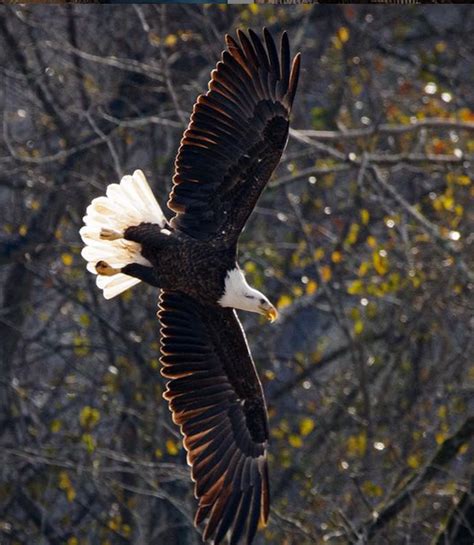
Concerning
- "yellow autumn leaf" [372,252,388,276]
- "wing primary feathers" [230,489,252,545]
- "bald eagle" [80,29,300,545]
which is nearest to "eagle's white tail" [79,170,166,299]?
"bald eagle" [80,29,300,545]

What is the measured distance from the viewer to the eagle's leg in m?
6.39

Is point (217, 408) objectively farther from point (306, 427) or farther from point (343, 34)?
point (343, 34)

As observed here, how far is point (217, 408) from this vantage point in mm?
6723

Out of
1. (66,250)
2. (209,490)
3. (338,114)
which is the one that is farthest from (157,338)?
(209,490)

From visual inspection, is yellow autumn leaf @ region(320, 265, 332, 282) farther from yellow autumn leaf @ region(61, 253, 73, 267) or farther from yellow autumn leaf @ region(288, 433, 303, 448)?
yellow autumn leaf @ region(61, 253, 73, 267)

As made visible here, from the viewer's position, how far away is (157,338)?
9969 millimetres

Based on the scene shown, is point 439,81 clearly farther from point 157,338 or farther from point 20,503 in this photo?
point 20,503

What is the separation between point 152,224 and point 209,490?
0.86 m

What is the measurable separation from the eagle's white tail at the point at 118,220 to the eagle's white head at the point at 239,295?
0.94 feet

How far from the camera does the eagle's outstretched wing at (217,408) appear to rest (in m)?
6.51

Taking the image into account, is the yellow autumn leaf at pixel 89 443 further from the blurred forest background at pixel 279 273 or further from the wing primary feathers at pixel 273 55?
the wing primary feathers at pixel 273 55

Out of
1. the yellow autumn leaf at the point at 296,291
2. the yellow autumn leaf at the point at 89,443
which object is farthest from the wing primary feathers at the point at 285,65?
the yellow autumn leaf at the point at 296,291

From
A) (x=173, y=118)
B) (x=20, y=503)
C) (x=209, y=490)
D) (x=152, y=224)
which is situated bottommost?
(x=20, y=503)

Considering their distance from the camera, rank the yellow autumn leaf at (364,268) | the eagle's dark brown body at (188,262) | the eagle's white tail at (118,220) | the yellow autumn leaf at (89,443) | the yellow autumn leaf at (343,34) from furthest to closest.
Answer: the yellow autumn leaf at (343,34), the yellow autumn leaf at (364,268), the yellow autumn leaf at (89,443), the eagle's white tail at (118,220), the eagle's dark brown body at (188,262)
